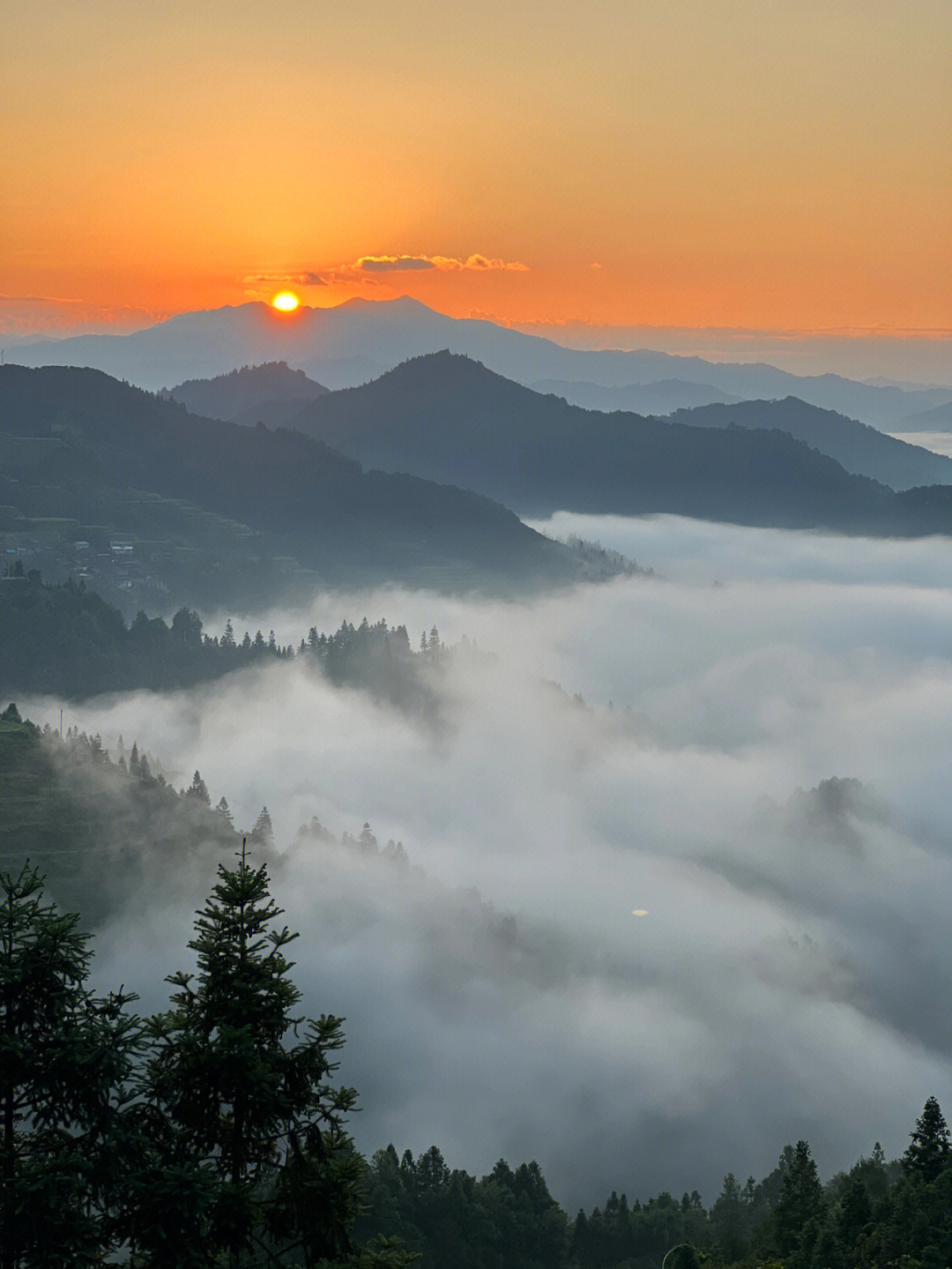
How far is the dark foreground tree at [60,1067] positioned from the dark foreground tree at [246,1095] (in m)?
0.79

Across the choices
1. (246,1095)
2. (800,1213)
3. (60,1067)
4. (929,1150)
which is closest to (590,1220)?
(800,1213)

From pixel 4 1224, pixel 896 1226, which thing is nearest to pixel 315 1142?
pixel 4 1224

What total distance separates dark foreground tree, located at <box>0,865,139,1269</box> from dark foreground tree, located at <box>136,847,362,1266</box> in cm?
79

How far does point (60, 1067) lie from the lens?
23.5 metres

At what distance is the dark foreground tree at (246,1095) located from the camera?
24.0m

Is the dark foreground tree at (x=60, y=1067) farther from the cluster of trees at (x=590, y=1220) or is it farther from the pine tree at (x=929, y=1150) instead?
the cluster of trees at (x=590, y=1220)

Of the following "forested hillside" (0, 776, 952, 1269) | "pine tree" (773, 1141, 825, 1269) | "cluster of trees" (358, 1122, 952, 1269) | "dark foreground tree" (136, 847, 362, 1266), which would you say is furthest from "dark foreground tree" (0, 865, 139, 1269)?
"cluster of trees" (358, 1122, 952, 1269)

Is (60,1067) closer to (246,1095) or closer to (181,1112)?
(181,1112)

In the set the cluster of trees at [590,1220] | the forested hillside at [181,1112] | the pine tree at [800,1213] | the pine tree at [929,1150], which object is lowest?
the cluster of trees at [590,1220]

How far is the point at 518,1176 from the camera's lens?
15562 centimetres

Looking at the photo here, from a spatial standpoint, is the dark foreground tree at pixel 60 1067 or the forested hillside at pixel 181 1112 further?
the dark foreground tree at pixel 60 1067

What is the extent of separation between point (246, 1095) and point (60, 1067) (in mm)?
3659

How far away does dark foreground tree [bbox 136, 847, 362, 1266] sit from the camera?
24.0 metres

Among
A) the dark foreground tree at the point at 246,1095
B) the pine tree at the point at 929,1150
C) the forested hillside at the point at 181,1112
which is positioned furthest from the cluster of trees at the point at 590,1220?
the forested hillside at the point at 181,1112
